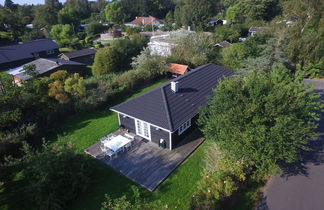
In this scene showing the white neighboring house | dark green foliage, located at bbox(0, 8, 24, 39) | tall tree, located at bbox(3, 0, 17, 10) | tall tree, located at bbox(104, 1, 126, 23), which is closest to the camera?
the white neighboring house

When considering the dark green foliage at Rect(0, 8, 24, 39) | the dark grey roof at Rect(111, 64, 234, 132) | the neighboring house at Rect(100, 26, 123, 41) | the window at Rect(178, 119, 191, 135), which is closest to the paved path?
the window at Rect(178, 119, 191, 135)

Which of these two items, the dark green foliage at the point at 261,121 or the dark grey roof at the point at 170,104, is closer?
the dark green foliage at the point at 261,121

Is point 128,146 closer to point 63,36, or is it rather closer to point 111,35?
point 63,36

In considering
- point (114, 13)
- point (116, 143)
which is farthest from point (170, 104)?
point (114, 13)

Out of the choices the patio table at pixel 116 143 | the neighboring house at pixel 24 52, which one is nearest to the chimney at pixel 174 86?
the patio table at pixel 116 143

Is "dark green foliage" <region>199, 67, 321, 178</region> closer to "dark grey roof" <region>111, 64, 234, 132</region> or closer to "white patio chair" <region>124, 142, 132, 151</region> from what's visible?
"dark grey roof" <region>111, 64, 234, 132</region>

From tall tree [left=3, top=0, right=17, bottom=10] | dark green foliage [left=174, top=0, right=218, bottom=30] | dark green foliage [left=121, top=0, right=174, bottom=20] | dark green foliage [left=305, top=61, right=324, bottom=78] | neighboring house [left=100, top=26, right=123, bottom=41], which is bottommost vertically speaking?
dark green foliage [left=305, top=61, right=324, bottom=78]

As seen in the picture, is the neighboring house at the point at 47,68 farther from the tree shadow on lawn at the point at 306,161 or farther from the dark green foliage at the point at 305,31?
the dark green foliage at the point at 305,31
